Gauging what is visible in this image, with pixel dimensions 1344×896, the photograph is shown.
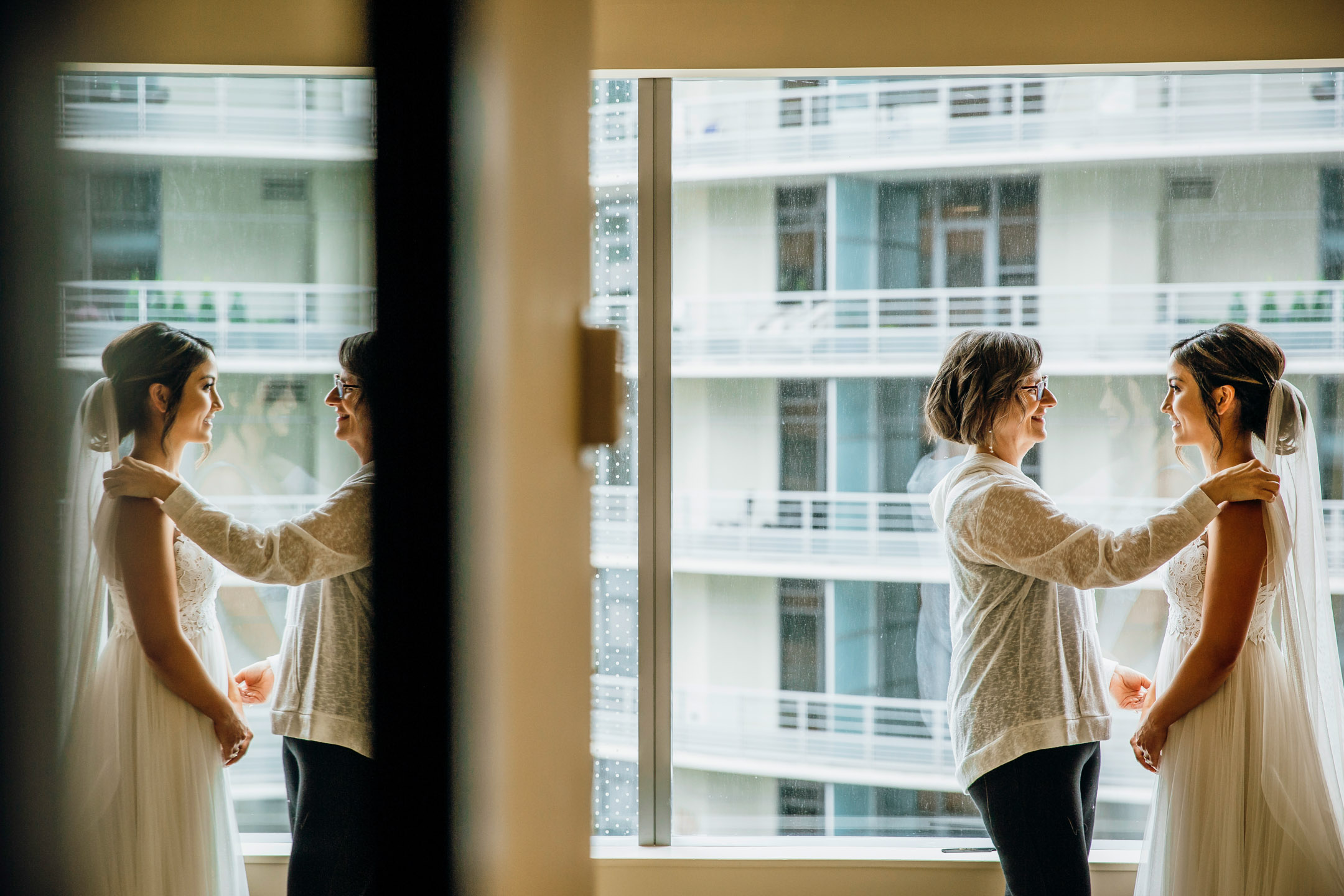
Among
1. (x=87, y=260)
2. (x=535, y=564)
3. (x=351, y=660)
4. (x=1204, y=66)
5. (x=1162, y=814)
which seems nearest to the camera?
(x=87, y=260)

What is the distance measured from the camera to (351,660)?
0.82ft

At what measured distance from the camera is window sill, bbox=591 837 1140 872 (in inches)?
71.4

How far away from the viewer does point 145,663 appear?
0.60 feet

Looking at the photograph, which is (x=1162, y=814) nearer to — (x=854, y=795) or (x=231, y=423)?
→ (x=854, y=795)

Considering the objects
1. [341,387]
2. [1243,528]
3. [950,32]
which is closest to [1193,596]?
[1243,528]

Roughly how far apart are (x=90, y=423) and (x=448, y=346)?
0.14 meters

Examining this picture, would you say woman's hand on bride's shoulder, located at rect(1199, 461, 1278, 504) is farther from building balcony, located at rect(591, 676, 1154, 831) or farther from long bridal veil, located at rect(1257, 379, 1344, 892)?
building balcony, located at rect(591, 676, 1154, 831)

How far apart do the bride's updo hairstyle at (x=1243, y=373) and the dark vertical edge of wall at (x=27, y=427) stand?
1.89 m

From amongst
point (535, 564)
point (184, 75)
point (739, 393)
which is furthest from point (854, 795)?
point (184, 75)

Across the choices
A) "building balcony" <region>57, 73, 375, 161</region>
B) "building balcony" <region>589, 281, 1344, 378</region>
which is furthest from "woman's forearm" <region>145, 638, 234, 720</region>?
"building balcony" <region>589, 281, 1344, 378</region>

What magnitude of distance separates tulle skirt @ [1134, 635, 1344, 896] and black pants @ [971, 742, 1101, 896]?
209mm

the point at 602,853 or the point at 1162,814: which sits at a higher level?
the point at 1162,814

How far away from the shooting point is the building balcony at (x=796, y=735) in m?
1.88

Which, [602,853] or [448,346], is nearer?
[448,346]
